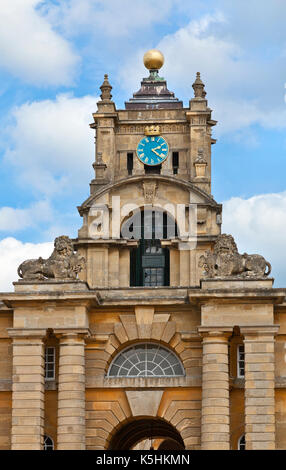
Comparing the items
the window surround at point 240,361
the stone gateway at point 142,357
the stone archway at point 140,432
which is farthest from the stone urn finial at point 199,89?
the window surround at point 240,361

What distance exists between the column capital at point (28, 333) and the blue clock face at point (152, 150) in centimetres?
1595

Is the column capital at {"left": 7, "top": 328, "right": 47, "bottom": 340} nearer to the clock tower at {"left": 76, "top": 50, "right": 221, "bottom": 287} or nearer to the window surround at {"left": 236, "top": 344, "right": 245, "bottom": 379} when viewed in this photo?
the window surround at {"left": 236, "top": 344, "right": 245, "bottom": 379}

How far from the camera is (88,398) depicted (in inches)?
2234

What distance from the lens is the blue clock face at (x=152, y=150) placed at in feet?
229

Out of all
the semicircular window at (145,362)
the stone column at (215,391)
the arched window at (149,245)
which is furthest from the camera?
the arched window at (149,245)

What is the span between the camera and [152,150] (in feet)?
229

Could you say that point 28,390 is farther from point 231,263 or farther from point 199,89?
point 199,89

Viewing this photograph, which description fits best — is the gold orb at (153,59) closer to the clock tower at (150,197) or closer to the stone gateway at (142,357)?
the clock tower at (150,197)

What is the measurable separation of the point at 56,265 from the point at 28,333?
3153mm

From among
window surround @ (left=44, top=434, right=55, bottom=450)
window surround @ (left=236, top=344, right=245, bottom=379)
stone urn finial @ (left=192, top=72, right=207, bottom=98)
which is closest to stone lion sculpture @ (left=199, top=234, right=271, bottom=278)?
window surround @ (left=236, top=344, right=245, bottom=379)

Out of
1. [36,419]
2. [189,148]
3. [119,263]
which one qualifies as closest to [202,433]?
[36,419]

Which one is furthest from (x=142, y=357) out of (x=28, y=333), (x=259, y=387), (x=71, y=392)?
(x=259, y=387)

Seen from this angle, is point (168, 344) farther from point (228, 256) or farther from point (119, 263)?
point (119, 263)

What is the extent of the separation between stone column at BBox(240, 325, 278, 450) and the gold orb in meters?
21.9
